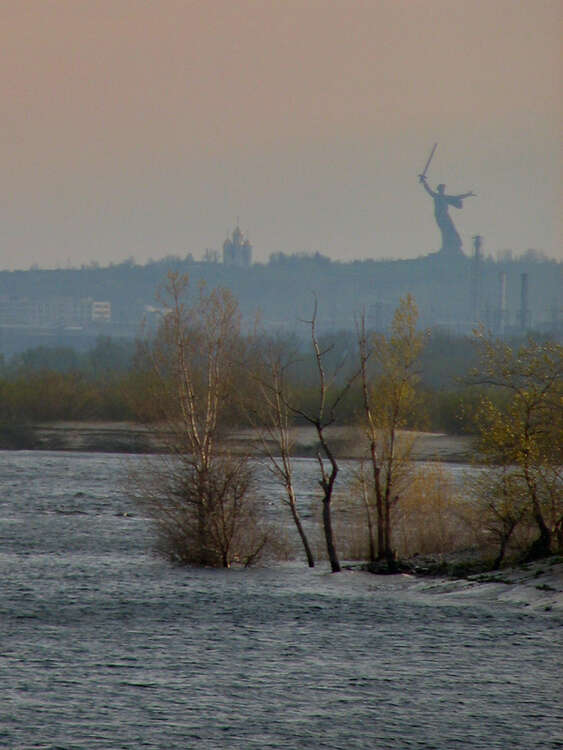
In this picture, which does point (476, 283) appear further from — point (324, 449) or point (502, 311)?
point (324, 449)

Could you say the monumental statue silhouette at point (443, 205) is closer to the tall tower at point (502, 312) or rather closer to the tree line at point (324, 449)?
the tall tower at point (502, 312)

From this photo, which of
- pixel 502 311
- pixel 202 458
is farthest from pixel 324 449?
pixel 502 311

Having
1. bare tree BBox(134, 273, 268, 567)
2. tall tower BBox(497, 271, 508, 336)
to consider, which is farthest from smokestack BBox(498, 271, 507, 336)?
bare tree BBox(134, 273, 268, 567)

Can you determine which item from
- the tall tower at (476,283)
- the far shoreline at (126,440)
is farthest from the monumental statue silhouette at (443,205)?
the far shoreline at (126,440)

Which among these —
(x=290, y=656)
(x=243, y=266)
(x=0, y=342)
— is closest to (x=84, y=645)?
(x=290, y=656)

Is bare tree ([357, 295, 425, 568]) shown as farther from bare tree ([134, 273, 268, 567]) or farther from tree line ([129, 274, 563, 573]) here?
bare tree ([134, 273, 268, 567])

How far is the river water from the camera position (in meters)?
14.7

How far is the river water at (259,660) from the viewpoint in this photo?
48.2 ft

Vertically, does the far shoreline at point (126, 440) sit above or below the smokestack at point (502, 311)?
below

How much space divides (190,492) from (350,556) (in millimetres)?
4079

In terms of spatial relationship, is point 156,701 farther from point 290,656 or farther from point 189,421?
point 189,421

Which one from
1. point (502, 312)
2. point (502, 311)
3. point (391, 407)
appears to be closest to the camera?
point (391, 407)

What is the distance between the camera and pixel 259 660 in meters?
18.6

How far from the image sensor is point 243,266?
19912 centimetres
